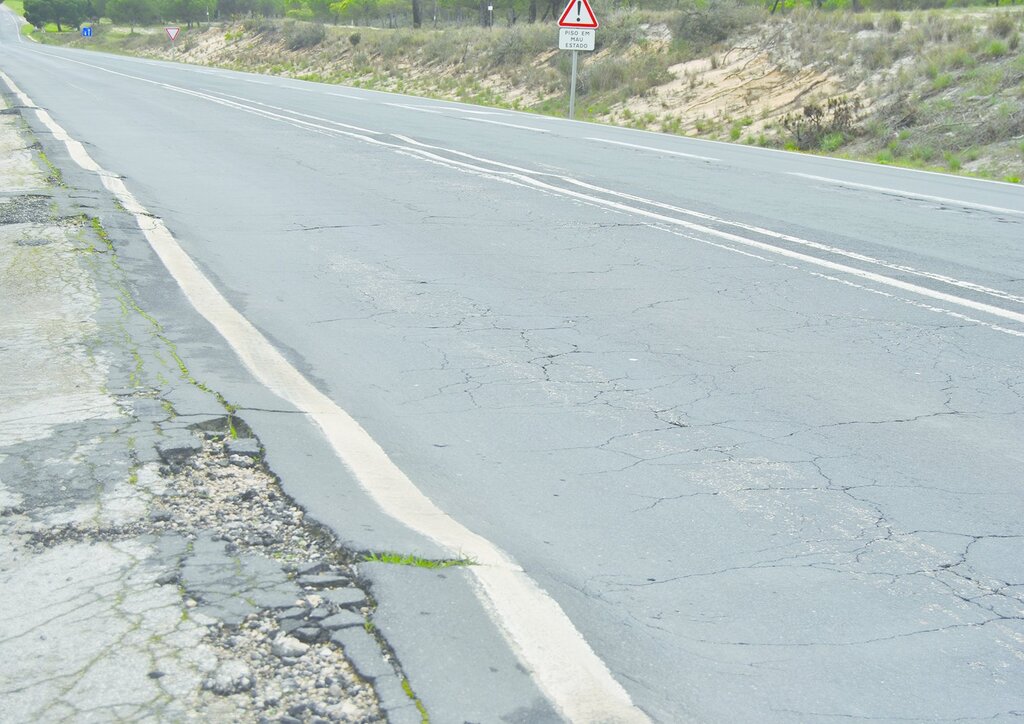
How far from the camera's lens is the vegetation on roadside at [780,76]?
796 inches

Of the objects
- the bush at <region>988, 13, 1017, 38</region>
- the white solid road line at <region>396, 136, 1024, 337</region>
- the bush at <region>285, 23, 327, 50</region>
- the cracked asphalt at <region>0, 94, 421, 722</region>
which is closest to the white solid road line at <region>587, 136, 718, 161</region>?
the white solid road line at <region>396, 136, 1024, 337</region>

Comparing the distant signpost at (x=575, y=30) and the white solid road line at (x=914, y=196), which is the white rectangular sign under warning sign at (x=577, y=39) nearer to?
the distant signpost at (x=575, y=30)

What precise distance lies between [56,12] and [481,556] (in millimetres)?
151497

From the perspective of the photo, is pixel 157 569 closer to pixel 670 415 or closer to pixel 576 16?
pixel 670 415

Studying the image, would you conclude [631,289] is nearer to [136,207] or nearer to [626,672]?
[626,672]

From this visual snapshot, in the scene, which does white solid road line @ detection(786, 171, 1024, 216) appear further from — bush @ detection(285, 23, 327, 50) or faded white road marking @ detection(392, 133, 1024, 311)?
bush @ detection(285, 23, 327, 50)

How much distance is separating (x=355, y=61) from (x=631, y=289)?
4660 cm

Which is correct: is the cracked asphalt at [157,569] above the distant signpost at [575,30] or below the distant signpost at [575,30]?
below

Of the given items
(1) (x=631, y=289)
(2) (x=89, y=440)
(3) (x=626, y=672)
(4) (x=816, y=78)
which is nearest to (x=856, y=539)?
(3) (x=626, y=672)

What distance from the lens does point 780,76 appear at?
27.0m

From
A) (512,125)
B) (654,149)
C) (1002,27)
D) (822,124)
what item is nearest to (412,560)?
(654,149)

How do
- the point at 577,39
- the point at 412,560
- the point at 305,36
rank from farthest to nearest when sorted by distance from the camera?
1. the point at 305,36
2. the point at 577,39
3. the point at 412,560

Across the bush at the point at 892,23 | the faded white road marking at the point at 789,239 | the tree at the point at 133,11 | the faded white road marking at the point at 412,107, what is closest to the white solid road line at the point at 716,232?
the faded white road marking at the point at 789,239

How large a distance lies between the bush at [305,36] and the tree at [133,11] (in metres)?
70.0
